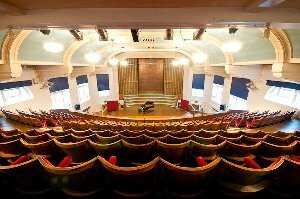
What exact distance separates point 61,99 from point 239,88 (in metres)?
13.7

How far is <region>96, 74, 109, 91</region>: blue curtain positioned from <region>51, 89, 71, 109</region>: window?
4294 millimetres

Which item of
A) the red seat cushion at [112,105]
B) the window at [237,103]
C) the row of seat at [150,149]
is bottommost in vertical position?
the red seat cushion at [112,105]

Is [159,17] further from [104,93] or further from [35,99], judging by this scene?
[104,93]

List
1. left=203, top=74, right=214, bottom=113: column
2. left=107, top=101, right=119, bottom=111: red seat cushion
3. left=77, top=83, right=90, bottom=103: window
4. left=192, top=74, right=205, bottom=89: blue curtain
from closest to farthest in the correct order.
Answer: left=77, top=83, right=90, bottom=103: window → left=203, top=74, right=214, bottom=113: column → left=107, top=101, right=119, bottom=111: red seat cushion → left=192, top=74, right=205, bottom=89: blue curtain

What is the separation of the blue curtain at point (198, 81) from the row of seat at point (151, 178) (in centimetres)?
1616

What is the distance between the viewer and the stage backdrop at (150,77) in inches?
803

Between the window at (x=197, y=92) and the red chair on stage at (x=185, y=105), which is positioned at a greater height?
the window at (x=197, y=92)

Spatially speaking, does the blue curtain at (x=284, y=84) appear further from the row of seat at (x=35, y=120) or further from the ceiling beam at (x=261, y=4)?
the row of seat at (x=35, y=120)

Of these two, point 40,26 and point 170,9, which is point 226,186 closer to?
point 170,9

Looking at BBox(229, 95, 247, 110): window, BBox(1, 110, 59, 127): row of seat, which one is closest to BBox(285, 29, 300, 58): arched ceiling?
BBox(229, 95, 247, 110): window

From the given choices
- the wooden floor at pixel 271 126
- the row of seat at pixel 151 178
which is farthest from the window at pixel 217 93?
the row of seat at pixel 151 178

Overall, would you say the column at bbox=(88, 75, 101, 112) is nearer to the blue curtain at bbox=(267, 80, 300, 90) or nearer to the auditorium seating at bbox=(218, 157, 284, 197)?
the blue curtain at bbox=(267, 80, 300, 90)

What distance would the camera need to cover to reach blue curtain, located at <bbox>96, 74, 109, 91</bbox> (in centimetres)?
1811

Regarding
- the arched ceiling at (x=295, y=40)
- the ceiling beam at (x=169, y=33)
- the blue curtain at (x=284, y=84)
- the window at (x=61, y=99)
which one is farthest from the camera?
the window at (x=61, y=99)
